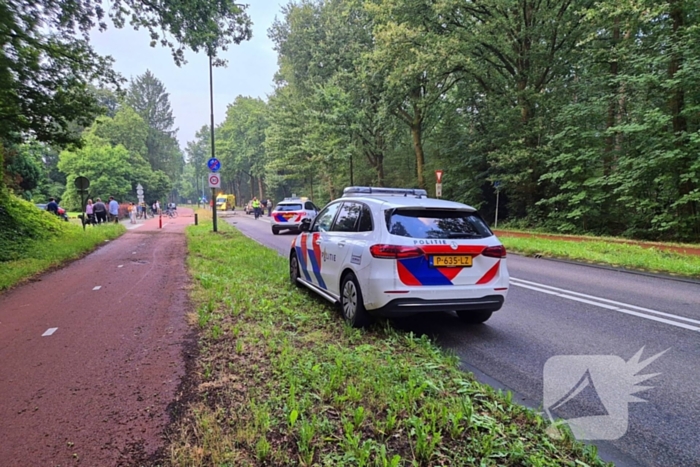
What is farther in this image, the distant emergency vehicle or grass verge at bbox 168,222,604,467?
the distant emergency vehicle

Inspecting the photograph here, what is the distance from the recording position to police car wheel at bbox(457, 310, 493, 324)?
518 cm

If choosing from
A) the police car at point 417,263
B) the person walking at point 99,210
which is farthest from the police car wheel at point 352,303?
the person walking at point 99,210

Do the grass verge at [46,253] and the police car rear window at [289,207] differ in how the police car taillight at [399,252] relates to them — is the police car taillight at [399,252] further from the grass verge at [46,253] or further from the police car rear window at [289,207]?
the police car rear window at [289,207]

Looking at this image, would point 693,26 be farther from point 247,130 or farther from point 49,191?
point 49,191

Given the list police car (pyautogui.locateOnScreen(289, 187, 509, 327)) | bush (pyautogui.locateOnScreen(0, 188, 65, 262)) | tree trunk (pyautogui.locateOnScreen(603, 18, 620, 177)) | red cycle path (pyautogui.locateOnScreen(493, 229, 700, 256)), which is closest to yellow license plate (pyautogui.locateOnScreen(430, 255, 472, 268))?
police car (pyautogui.locateOnScreen(289, 187, 509, 327))

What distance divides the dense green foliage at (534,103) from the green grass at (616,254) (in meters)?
2.19

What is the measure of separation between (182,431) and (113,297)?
494 centimetres

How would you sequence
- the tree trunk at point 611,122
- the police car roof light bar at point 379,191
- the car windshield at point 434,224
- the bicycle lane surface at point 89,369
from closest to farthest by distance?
the bicycle lane surface at point 89,369
the car windshield at point 434,224
the police car roof light bar at point 379,191
the tree trunk at point 611,122

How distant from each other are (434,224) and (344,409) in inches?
99.1

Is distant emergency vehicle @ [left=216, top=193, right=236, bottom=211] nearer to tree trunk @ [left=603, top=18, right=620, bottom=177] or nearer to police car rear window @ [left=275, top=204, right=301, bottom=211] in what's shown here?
police car rear window @ [left=275, top=204, right=301, bottom=211]

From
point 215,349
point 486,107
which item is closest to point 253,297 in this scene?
point 215,349

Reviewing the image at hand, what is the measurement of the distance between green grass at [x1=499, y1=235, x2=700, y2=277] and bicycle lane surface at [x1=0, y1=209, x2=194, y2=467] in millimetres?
9505

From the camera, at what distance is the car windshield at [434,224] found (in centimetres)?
463

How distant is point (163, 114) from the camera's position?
85.2m
